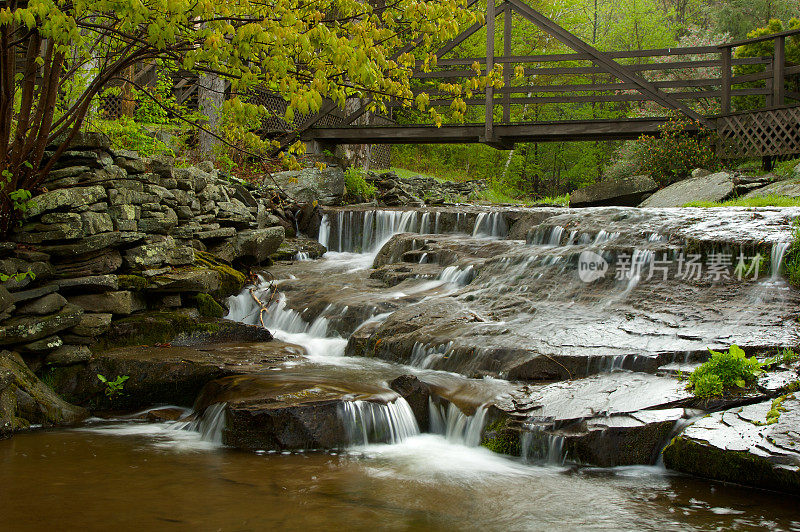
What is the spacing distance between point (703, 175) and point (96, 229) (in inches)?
513

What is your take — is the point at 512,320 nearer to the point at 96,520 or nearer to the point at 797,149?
the point at 96,520

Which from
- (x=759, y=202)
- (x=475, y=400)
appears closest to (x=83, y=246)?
(x=475, y=400)

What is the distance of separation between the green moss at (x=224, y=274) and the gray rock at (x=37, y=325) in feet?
8.29

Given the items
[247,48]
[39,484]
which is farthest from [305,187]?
[39,484]

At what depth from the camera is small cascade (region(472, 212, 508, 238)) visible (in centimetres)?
1340

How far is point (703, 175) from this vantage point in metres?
15.1

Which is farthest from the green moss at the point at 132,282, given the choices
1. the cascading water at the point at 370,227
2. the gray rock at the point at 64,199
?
the cascading water at the point at 370,227

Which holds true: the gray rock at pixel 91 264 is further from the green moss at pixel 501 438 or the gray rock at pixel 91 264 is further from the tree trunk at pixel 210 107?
the tree trunk at pixel 210 107

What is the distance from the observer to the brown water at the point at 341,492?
4.17m

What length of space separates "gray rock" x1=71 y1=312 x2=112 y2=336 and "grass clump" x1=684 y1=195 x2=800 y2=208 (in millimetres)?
10714

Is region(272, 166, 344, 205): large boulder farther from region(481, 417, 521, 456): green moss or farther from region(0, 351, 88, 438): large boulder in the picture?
region(481, 417, 521, 456): green moss

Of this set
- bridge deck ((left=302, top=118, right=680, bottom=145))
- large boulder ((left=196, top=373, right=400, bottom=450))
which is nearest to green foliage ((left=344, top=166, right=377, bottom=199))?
bridge deck ((left=302, top=118, right=680, bottom=145))

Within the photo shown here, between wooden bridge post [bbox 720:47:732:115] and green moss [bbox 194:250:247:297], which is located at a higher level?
wooden bridge post [bbox 720:47:732:115]

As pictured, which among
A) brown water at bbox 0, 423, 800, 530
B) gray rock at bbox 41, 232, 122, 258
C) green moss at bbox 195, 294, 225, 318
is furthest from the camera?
green moss at bbox 195, 294, 225, 318
